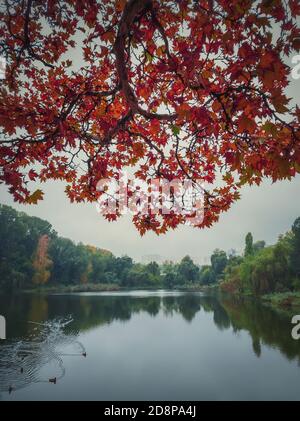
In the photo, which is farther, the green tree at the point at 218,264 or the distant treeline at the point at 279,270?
the green tree at the point at 218,264

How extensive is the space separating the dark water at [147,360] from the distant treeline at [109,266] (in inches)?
604

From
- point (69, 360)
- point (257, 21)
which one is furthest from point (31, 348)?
point (257, 21)

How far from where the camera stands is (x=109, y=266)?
74.5 metres

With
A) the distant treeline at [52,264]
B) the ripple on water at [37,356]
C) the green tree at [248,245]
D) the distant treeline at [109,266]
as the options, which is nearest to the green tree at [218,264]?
the distant treeline at [109,266]

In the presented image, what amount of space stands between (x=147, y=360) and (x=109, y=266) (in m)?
63.3

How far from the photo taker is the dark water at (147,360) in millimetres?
9016

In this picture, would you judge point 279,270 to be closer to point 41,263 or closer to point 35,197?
point 35,197

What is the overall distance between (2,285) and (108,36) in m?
50.4

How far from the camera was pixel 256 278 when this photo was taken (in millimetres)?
35500

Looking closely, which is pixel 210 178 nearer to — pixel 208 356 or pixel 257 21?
pixel 257 21

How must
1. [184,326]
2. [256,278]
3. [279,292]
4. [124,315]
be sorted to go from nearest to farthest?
[184,326]
[124,315]
[279,292]
[256,278]

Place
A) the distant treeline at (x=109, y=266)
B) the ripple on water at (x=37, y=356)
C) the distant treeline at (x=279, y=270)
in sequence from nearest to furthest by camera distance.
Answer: the ripple on water at (x=37, y=356)
the distant treeline at (x=279, y=270)
the distant treeline at (x=109, y=266)

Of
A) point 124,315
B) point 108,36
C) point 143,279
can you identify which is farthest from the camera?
point 143,279

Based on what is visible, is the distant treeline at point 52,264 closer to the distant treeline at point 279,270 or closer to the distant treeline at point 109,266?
the distant treeline at point 109,266
